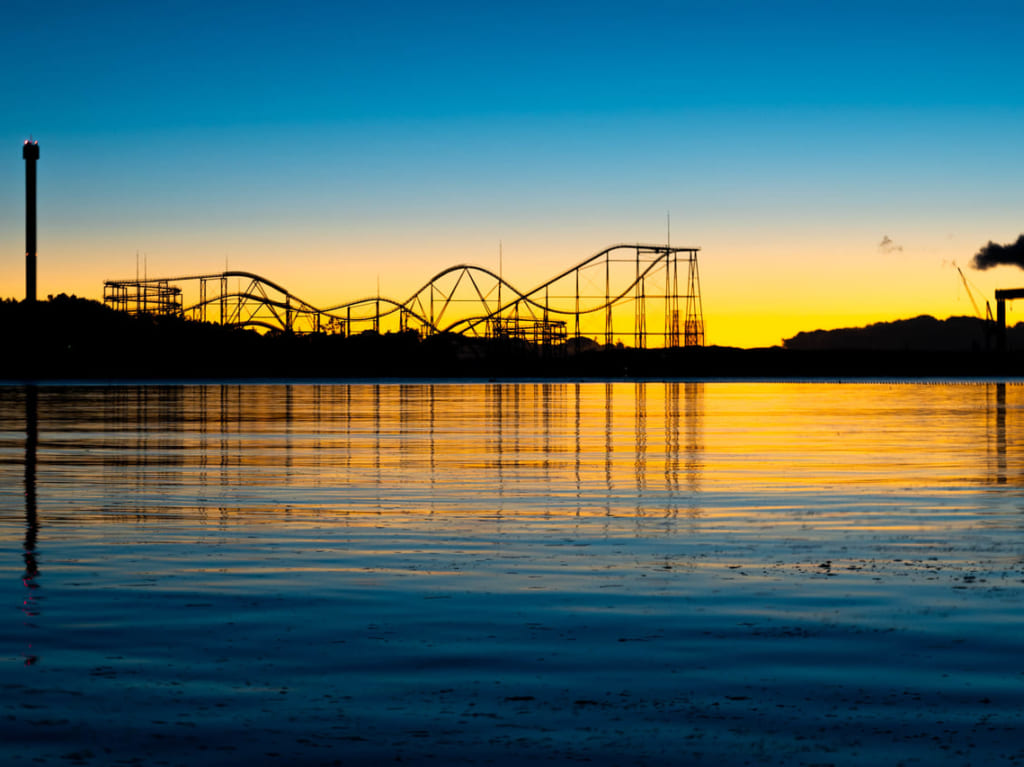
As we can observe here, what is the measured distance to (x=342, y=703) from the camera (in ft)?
20.3

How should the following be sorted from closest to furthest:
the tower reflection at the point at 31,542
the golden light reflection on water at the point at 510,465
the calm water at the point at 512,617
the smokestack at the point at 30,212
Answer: the calm water at the point at 512,617, the tower reflection at the point at 31,542, the golden light reflection on water at the point at 510,465, the smokestack at the point at 30,212

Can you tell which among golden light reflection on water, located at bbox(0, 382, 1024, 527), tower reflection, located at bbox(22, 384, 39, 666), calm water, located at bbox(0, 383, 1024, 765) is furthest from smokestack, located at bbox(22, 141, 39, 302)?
calm water, located at bbox(0, 383, 1024, 765)

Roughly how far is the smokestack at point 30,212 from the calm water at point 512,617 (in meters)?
127

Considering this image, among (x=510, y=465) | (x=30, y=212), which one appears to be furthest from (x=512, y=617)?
(x=30, y=212)

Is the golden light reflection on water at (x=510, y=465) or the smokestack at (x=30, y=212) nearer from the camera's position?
the golden light reflection on water at (x=510, y=465)

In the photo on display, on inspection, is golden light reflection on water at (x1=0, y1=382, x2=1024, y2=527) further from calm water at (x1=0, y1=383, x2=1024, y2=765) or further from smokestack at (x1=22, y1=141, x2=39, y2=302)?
smokestack at (x1=22, y1=141, x2=39, y2=302)

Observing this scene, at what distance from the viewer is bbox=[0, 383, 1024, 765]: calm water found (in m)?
5.68

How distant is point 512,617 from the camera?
8.46 meters

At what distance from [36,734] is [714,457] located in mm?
19707

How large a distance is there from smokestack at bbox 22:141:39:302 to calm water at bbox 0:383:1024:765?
127m

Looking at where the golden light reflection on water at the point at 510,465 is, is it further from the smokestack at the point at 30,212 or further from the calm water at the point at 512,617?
the smokestack at the point at 30,212

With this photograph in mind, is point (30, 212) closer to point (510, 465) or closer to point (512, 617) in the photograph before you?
point (510, 465)

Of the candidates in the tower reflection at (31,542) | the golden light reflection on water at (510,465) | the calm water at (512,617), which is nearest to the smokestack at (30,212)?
the golden light reflection on water at (510,465)

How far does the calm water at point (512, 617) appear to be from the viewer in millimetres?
5680
